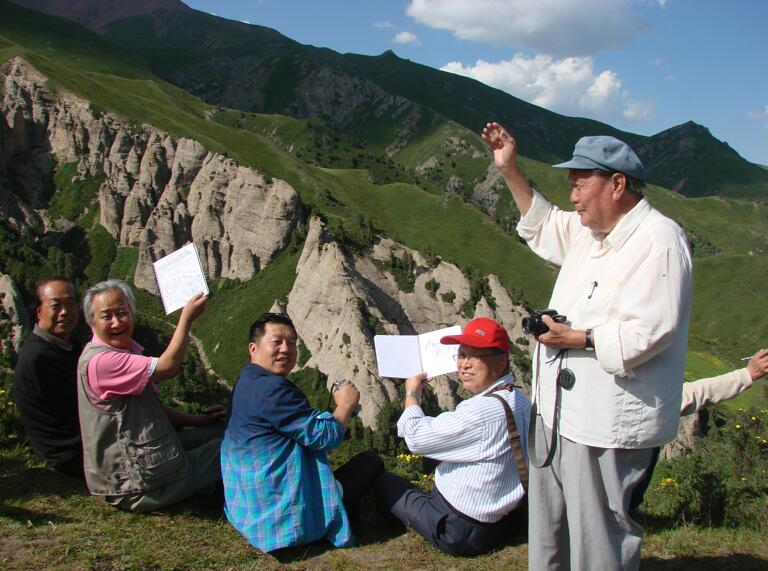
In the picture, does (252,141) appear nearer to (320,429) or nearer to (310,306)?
(310,306)

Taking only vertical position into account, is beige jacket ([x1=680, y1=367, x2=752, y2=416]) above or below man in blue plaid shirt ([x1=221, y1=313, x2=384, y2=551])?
above

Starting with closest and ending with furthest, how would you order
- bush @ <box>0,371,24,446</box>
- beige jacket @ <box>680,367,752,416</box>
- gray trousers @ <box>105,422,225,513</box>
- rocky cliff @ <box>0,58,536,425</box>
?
beige jacket @ <box>680,367,752,416</box>
gray trousers @ <box>105,422,225,513</box>
bush @ <box>0,371,24,446</box>
rocky cliff @ <box>0,58,536,425</box>

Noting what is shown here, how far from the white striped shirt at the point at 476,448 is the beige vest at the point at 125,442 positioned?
2959 millimetres

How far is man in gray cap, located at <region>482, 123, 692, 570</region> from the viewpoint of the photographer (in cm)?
441

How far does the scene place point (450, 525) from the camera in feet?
22.0

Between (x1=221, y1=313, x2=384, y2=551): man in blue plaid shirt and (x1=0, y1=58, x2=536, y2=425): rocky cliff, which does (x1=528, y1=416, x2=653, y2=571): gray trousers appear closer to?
(x1=221, y1=313, x2=384, y2=551): man in blue plaid shirt

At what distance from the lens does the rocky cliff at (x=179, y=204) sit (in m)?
72.3

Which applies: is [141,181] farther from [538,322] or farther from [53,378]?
[538,322]

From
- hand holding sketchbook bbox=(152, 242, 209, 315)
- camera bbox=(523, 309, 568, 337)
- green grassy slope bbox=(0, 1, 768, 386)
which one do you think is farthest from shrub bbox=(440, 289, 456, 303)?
camera bbox=(523, 309, 568, 337)

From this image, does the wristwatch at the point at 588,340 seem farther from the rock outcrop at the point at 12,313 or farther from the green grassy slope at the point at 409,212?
the green grassy slope at the point at 409,212

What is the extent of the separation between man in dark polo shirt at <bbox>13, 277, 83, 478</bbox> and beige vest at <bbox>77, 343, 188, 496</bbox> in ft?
2.83

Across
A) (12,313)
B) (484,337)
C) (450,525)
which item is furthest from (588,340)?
(12,313)

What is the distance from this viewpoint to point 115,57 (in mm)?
178375

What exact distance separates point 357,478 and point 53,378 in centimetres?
413
